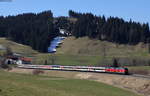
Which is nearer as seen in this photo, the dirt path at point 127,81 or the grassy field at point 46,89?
the grassy field at point 46,89

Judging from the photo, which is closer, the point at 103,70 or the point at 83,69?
the point at 103,70

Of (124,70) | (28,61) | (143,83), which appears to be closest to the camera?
(143,83)

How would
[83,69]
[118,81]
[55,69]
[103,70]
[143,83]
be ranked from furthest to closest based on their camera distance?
1. [55,69]
2. [83,69]
3. [103,70]
4. [118,81]
5. [143,83]

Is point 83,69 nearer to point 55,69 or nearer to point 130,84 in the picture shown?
point 55,69

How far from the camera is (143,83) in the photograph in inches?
3002

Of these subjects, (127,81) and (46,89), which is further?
(127,81)

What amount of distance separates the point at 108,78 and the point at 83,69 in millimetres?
27593

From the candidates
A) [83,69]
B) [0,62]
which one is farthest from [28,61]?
[83,69]

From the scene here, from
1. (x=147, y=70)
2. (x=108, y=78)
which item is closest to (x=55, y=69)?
(x=147, y=70)

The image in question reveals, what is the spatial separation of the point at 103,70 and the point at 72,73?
8.79 metres

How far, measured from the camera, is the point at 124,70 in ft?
315

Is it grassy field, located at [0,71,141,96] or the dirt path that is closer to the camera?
grassy field, located at [0,71,141,96]

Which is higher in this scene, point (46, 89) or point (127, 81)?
point (127, 81)

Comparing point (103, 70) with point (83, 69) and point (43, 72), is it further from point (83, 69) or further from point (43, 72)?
point (43, 72)
